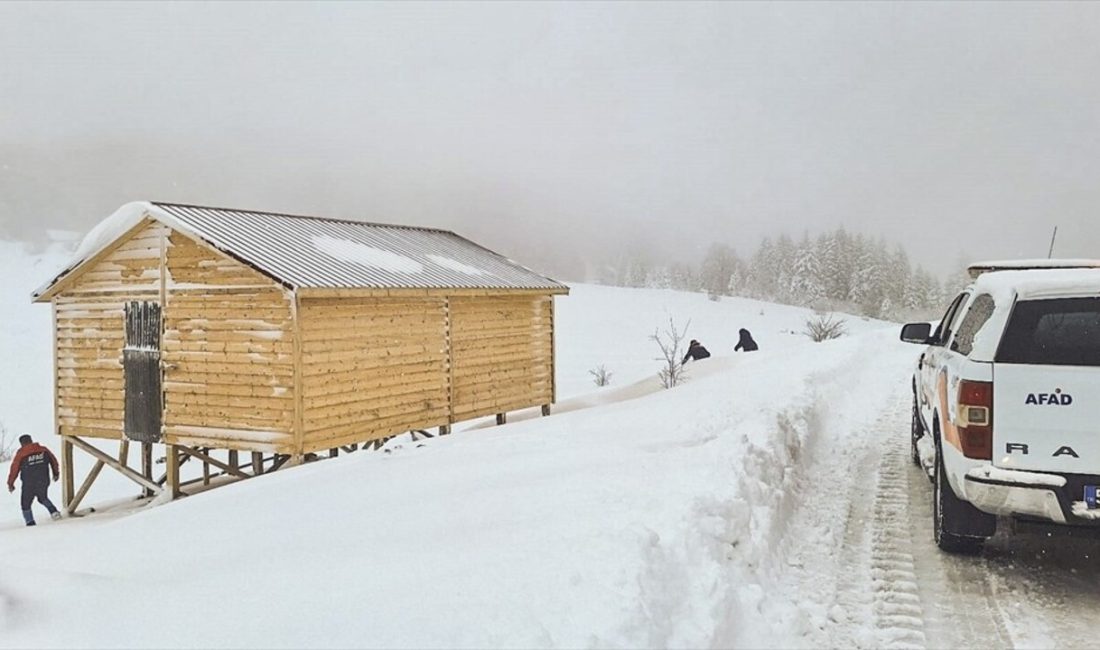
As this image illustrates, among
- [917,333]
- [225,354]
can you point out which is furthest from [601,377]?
[917,333]

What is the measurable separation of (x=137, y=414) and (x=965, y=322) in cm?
1444

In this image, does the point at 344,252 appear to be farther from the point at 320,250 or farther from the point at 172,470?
the point at 172,470

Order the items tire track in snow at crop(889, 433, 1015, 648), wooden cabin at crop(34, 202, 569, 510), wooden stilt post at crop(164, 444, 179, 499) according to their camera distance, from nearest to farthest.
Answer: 1. tire track in snow at crop(889, 433, 1015, 648)
2. wooden cabin at crop(34, 202, 569, 510)
3. wooden stilt post at crop(164, 444, 179, 499)

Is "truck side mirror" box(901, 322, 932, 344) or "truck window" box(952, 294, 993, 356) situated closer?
"truck window" box(952, 294, 993, 356)

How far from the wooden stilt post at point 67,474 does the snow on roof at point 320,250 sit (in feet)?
11.5

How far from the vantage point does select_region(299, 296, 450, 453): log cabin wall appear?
12594 mm

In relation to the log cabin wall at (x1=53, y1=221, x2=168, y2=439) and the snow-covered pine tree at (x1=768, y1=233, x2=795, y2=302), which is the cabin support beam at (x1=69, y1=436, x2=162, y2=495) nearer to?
the log cabin wall at (x1=53, y1=221, x2=168, y2=439)

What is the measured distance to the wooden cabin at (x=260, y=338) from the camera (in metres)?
12.6

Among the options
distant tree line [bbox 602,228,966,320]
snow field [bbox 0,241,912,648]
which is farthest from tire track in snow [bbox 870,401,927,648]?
distant tree line [bbox 602,228,966,320]

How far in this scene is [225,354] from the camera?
1332 centimetres

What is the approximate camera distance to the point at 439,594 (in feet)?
13.0

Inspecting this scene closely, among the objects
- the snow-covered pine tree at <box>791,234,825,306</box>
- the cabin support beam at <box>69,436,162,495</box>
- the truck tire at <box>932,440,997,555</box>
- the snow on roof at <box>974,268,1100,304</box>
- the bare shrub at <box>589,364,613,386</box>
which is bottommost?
the cabin support beam at <box>69,436,162,495</box>

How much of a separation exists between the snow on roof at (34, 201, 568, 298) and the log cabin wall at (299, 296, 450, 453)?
19.5 inches

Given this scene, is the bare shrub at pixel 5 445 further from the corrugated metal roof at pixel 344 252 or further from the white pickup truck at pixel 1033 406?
the white pickup truck at pixel 1033 406
